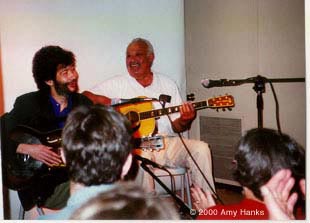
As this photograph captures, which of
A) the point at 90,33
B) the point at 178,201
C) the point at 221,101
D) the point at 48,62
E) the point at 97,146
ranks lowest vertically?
the point at 178,201

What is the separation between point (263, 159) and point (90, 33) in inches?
34.8

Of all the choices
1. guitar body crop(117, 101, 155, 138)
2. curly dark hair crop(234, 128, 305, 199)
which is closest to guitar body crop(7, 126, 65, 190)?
guitar body crop(117, 101, 155, 138)

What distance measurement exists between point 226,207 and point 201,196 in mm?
138

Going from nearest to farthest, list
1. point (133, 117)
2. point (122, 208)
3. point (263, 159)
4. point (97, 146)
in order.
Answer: point (122, 208) → point (97, 146) → point (263, 159) → point (133, 117)

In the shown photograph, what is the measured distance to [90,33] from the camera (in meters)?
1.80

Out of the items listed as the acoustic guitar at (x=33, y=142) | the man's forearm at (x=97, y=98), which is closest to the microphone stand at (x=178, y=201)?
the acoustic guitar at (x=33, y=142)

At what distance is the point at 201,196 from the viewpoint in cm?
178

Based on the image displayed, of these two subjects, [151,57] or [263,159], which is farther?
[151,57]

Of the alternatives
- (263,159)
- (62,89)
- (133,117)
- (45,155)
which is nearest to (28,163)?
(45,155)

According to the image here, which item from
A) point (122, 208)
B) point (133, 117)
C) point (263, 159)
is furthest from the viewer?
point (133, 117)

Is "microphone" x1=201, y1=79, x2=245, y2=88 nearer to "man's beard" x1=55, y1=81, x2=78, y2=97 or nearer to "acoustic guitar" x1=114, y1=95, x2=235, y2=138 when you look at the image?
"acoustic guitar" x1=114, y1=95, x2=235, y2=138

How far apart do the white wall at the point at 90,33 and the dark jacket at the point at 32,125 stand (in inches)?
1.7

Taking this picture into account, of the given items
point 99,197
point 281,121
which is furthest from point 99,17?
point 99,197

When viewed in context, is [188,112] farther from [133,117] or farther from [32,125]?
[32,125]
